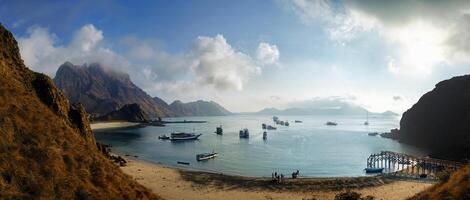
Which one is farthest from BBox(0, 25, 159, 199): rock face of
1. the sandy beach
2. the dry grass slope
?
the sandy beach

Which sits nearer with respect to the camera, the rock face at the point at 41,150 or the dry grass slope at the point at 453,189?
the rock face at the point at 41,150

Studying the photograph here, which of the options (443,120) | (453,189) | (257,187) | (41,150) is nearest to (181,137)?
(443,120)

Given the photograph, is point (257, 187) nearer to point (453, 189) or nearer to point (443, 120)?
point (453, 189)

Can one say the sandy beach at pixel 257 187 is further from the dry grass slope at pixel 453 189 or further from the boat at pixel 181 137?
the boat at pixel 181 137

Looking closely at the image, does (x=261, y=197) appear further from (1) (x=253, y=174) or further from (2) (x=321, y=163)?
(2) (x=321, y=163)

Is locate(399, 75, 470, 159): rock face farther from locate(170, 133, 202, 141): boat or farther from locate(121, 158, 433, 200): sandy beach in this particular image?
locate(170, 133, 202, 141): boat

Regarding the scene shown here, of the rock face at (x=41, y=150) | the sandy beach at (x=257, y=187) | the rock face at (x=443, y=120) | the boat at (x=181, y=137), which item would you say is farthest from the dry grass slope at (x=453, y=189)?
the boat at (x=181, y=137)

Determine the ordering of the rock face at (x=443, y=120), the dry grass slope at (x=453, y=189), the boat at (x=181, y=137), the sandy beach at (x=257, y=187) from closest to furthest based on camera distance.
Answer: the dry grass slope at (x=453, y=189) < the sandy beach at (x=257, y=187) < the rock face at (x=443, y=120) < the boat at (x=181, y=137)

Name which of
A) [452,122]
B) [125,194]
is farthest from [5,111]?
[452,122]
